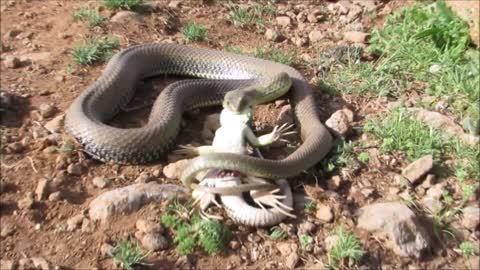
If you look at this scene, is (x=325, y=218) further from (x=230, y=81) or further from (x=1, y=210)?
(x=1, y=210)

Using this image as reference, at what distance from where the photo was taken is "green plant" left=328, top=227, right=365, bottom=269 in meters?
5.38

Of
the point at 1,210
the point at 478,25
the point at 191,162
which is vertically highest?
the point at 478,25

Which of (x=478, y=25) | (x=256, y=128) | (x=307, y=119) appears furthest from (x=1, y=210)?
(x=478, y=25)

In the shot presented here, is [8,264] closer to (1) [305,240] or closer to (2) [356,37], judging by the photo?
(1) [305,240]

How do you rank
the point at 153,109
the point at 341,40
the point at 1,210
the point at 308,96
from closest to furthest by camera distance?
the point at 1,210 < the point at 153,109 < the point at 308,96 < the point at 341,40

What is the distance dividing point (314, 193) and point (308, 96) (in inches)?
65.2

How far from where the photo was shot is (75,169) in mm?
5914

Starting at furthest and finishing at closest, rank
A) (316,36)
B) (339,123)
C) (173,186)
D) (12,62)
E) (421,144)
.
Answer: (316,36) → (12,62) → (339,123) → (421,144) → (173,186)

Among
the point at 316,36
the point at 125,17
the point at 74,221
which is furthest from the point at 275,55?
the point at 74,221

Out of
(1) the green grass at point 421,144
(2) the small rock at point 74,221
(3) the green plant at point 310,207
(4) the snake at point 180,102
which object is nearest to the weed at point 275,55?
(4) the snake at point 180,102

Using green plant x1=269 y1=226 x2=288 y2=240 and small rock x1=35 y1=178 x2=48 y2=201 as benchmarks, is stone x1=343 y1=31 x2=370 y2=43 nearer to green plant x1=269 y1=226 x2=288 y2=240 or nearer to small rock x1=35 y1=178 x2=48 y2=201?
green plant x1=269 y1=226 x2=288 y2=240

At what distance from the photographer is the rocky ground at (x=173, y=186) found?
17.4 feet

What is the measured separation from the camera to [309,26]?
29.4 ft

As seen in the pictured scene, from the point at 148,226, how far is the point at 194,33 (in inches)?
143
